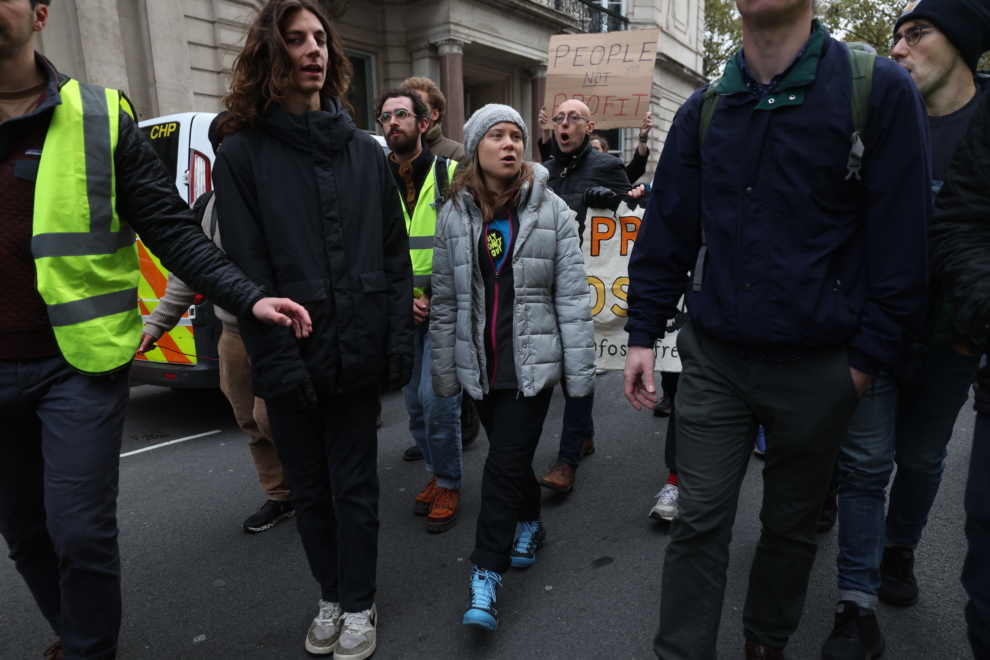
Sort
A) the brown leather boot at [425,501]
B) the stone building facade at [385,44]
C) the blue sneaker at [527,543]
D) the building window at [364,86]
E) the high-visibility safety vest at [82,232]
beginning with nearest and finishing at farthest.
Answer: the high-visibility safety vest at [82,232] < the blue sneaker at [527,543] < the brown leather boot at [425,501] < the stone building facade at [385,44] < the building window at [364,86]

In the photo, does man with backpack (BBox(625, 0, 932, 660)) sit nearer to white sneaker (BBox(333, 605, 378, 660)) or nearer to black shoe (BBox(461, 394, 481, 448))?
white sneaker (BBox(333, 605, 378, 660))

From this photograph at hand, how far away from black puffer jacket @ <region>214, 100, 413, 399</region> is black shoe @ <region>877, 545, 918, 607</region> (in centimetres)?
214

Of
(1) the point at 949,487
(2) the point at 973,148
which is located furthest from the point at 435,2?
(2) the point at 973,148

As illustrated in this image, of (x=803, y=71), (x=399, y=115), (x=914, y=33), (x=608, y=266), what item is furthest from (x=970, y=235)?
(x=608, y=266)

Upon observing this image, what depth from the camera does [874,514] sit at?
96.7 inches

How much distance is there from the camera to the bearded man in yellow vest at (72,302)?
1.94 metres

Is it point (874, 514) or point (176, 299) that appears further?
point (176, 299)

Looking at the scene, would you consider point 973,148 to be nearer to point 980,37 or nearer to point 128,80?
point 980,37

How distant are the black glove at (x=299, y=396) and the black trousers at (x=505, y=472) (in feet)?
2.45

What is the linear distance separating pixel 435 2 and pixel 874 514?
14.1 meters

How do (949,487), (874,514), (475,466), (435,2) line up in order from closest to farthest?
(874,514), (949,487), (475,466), (435,2)

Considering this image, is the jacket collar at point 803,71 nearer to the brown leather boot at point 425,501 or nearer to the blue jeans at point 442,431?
the blue jeans at point 442,431

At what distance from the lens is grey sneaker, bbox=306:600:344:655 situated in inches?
98.3

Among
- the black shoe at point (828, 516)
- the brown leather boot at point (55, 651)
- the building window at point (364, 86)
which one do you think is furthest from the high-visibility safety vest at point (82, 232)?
the building window at point (364, 86)
